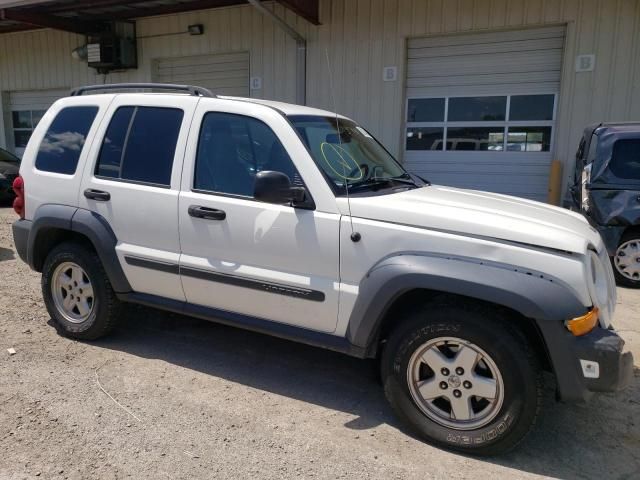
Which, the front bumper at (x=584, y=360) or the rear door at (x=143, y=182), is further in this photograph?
the rear door at (x=143, y=182)

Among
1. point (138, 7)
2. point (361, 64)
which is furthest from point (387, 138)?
point (138, 7)

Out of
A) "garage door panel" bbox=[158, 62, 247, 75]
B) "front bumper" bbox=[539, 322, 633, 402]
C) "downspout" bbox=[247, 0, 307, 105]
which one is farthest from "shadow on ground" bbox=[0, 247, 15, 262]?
"front bumper" bbox=[539, 322, 633, 402]

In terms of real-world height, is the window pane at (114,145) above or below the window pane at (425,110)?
below

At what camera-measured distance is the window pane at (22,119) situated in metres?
15.3

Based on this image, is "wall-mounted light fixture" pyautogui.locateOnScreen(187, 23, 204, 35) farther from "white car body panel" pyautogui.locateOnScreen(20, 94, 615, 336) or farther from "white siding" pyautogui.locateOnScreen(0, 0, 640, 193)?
"white car body panel" pyautogui.locateOnScreen(20, 94, 615, 336)

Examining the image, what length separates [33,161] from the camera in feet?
14.3

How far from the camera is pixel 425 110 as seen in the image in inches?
390

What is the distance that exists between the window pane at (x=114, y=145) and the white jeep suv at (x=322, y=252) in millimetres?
13

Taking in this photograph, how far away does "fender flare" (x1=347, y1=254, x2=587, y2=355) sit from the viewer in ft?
8.46

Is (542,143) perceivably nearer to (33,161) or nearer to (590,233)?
(590,233)

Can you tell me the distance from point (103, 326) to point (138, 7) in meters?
10.1

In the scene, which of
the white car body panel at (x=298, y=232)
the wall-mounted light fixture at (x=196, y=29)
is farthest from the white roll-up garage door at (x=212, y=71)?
the white car body panel at (x=298, y=232)

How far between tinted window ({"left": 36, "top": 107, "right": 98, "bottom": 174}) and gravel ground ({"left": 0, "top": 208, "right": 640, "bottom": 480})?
56.8 inches

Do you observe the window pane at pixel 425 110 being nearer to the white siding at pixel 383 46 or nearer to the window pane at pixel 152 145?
the white siding at pixel 383 46
